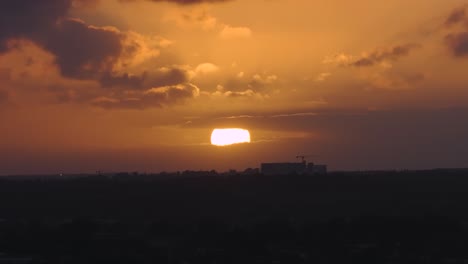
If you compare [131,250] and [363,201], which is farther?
[363,201]

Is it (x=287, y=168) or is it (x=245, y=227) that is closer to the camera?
(x=245, y=227)

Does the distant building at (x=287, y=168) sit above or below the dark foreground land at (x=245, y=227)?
above

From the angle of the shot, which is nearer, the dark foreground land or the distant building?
the dark foreground land

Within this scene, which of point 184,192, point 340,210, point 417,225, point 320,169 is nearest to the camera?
point 417,225

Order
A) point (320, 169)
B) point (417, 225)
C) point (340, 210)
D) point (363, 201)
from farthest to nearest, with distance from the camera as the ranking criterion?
point (320, 169) < point (363, 201) < point (340, 210) < point (417, 225)

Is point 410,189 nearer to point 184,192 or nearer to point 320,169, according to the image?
point 184,192

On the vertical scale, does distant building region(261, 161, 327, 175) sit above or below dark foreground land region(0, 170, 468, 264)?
above

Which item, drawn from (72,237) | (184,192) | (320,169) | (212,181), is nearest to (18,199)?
(184,192)

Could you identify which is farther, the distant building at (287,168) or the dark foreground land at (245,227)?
the distant building at (287,168)
